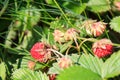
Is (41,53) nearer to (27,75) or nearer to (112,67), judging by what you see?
(27,75)

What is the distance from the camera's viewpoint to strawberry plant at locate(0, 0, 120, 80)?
1263 mm

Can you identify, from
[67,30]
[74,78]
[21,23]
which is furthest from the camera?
[21,23]

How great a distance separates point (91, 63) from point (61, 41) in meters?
0.18

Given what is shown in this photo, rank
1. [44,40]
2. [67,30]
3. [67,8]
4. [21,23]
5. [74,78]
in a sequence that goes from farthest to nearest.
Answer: [21,23] < [67,8] < [44,40] < [67,30] < [74,78]

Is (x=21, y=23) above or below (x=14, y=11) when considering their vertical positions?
below

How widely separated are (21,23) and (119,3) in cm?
51

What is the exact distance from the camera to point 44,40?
1.51 meters

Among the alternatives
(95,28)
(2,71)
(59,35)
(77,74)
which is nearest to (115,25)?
(95,28)

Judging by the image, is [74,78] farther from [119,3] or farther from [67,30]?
[119,3]

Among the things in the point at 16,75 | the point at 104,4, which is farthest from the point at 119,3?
the point at 16,75

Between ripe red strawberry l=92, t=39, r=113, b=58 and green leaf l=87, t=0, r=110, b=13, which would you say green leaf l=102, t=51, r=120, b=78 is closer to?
ripe red strawberry l=92, t=39, r=113, b=58

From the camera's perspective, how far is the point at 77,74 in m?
1.21

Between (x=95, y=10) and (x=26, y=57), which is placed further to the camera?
(x=95, y=10)

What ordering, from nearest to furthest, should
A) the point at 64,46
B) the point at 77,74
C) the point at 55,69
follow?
the point at 77,74
the point at 55,69
the point at 64,46
